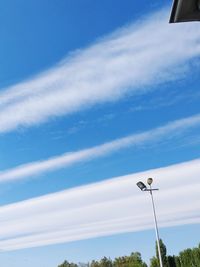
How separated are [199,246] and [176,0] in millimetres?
47434

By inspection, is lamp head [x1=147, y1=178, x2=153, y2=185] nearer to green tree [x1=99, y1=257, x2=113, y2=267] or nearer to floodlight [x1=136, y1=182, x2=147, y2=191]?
floodlight [x1=136, y1=182, x2=147, y2=191]

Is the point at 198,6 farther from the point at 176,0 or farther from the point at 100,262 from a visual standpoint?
the point at 100,262

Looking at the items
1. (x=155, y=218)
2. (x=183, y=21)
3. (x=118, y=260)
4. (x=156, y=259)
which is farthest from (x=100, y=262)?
(x=183, y=21)

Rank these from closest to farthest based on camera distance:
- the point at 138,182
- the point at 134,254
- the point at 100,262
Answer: the point at 138,182, the point at 134,254, the point at 100,262

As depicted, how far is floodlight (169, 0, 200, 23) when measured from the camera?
263 cm

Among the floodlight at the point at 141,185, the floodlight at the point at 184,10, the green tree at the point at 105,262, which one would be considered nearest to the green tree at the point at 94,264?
the green tree at the point at 105,262

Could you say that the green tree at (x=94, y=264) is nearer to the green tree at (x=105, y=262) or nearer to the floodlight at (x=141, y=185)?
the green tree at (x=105, y=262)

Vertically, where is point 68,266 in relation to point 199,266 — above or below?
above

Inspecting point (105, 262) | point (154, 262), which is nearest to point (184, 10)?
point (154, 262)

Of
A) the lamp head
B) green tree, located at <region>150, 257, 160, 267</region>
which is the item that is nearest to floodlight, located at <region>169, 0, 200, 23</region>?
the lamp head

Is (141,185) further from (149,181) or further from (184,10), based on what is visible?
(184,10)

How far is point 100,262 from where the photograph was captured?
117250mm

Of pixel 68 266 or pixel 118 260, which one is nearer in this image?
pixel 118 260

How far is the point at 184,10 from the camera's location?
8.79 feet
